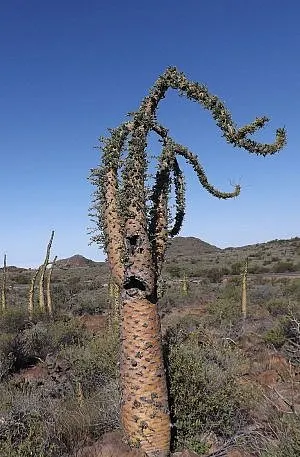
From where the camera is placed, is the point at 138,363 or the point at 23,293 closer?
the point at 138,363

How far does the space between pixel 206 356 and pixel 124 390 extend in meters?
2.92

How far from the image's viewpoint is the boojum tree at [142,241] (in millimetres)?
5562

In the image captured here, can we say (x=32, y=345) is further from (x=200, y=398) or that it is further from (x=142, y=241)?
(x=142, y=241)

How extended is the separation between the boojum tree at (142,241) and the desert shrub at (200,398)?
602 millimetres

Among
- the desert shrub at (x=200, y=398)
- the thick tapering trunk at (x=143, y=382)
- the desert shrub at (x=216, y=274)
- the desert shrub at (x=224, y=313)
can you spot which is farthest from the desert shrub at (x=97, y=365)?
the desert shrub at (x=216, y=274)

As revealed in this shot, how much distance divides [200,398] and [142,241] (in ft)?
7.78

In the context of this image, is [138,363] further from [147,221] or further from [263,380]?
[263,380]

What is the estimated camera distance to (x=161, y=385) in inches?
224

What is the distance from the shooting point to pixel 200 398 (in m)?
Answer: 6.62

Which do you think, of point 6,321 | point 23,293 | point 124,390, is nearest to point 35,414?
point 124,390

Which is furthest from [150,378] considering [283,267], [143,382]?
[283,267]

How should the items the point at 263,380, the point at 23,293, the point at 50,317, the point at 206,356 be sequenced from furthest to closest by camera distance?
the point at 23,293 → the point at 50,317 → the point at 263,380 → the point at 206,356

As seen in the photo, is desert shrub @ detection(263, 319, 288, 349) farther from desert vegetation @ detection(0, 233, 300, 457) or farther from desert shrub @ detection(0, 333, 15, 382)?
desert shrub @ detection(0, 333, 15, 382)

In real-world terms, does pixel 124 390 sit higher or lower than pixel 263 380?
higher
